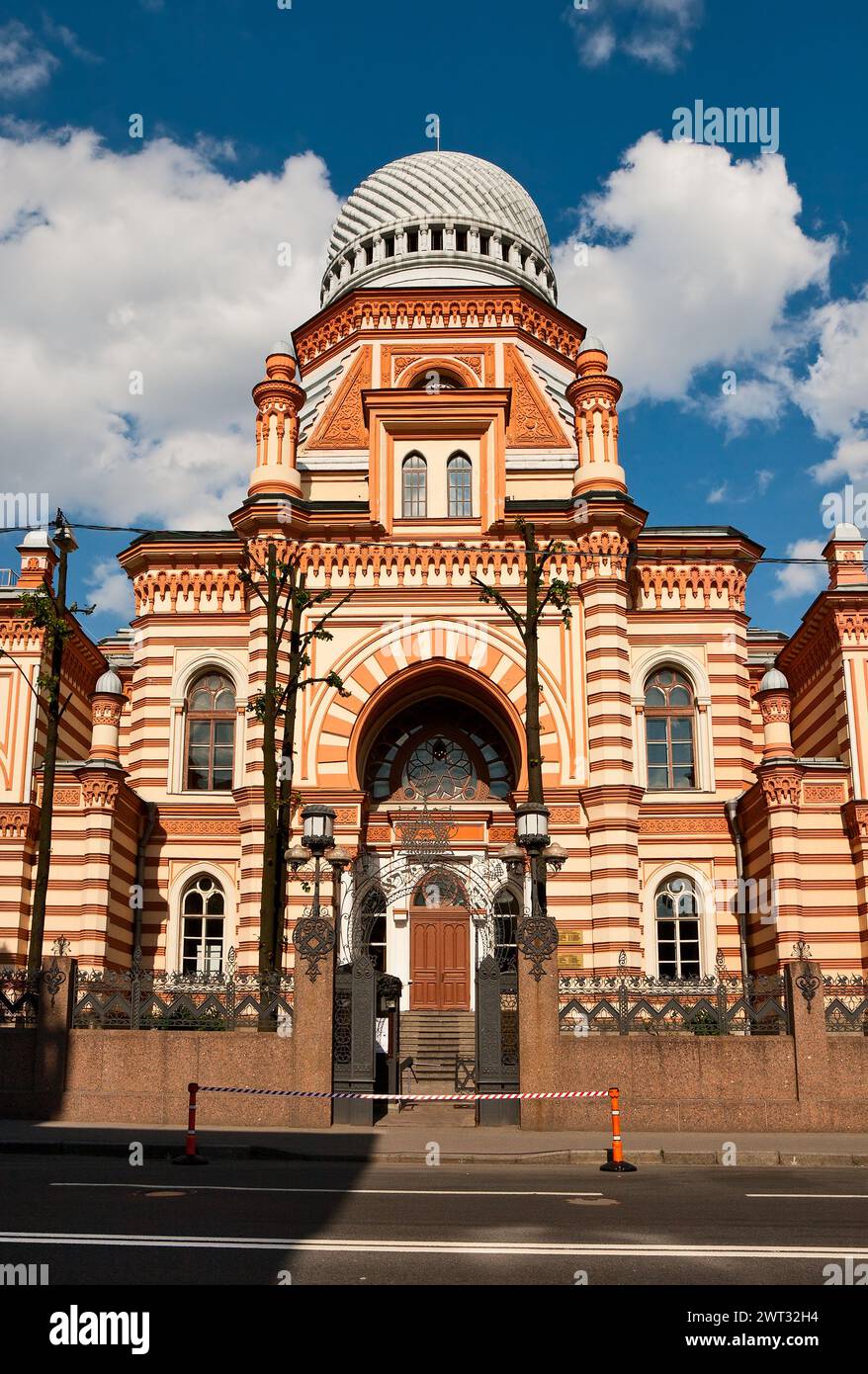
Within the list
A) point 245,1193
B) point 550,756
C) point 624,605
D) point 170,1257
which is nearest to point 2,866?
point 550,756

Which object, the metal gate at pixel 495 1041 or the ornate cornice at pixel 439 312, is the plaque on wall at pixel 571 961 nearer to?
the metal gate at pixel 495 1041

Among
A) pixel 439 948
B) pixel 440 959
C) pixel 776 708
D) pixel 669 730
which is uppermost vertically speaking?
pixel 669 730

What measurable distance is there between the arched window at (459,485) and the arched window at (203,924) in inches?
468

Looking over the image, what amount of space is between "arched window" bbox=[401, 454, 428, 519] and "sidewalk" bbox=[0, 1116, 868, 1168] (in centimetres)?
1857

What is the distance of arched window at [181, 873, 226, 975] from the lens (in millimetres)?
31703

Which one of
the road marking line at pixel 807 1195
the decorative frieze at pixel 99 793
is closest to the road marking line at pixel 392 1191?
the road marking line at pixel 807 1195

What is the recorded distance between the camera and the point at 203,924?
3198 cm

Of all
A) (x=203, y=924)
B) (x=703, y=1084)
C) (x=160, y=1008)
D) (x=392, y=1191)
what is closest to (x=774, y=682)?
(x=703, y=1084)

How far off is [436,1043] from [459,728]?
8637 millimetres

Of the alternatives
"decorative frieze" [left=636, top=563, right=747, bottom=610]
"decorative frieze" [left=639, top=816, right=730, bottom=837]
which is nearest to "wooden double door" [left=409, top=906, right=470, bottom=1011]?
"decorative frieze" [left=639, top=816, right=730, bottom=837]

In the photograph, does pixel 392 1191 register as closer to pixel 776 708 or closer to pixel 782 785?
pixel 782 785

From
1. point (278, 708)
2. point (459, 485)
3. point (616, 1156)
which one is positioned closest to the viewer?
point (616, 1156)

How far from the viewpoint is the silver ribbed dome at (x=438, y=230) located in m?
42.8
